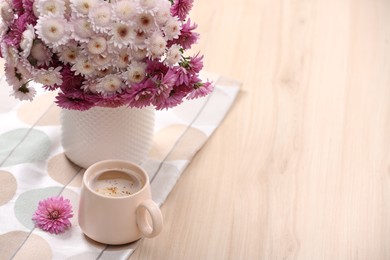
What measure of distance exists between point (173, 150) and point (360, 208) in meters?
0.36

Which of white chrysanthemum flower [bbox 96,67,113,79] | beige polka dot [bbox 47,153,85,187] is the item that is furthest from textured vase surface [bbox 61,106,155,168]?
white chrysanthemum flower [bbox 96,67,113,79]

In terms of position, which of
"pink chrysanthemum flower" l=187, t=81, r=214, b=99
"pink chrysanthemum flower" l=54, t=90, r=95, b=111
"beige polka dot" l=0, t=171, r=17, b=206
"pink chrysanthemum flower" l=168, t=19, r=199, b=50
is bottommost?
"beige polka dot" l=0, t=171, r=17, b=206

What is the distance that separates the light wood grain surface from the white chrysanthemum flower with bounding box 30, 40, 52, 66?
1.11ft

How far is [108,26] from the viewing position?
129cm

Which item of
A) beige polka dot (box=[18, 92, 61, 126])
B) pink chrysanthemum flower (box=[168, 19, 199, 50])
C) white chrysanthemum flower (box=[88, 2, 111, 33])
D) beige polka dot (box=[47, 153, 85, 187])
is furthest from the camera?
beige polka dot (box=[18, 92, 61, 126])

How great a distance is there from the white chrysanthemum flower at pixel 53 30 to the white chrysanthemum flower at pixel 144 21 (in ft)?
0.37

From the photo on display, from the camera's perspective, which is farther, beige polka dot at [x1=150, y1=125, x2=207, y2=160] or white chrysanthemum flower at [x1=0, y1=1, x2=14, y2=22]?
beige polka dot at [x1=150, y1=125, x2=207, y2=160]

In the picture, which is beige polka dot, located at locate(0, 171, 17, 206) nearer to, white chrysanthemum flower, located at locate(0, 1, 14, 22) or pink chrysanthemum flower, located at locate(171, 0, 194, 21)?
white chrysanthemum flower, located at locate(0, 1, 14, 22)

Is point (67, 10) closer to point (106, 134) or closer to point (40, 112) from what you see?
point (106, 134)

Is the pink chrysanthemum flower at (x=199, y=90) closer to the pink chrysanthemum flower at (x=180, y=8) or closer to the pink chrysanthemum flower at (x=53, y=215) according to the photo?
the pink chrysanthemum flower at (x=180, y=8)

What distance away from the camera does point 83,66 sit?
1306mm

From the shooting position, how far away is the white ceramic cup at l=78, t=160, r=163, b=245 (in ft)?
4.31

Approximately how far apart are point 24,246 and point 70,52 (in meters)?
0.32

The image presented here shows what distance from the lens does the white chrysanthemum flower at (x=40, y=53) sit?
1314 millimetres
